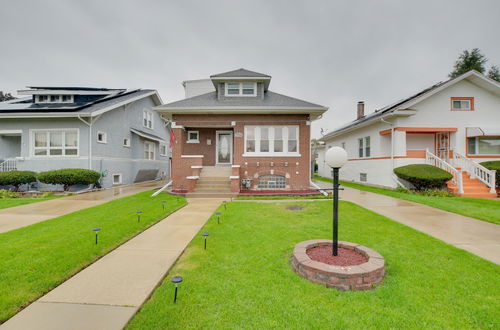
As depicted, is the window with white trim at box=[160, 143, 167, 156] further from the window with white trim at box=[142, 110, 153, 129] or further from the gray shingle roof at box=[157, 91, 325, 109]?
the gray shingle roof at box=[157, 91, 325, 109]

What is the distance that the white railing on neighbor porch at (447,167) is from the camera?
11.3m

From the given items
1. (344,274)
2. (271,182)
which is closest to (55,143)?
(271,182)

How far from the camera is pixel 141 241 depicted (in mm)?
4828

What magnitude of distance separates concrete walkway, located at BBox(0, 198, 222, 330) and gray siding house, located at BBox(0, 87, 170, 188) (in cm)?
1138

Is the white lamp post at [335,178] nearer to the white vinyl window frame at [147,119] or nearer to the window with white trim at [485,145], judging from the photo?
the window with white trim at [485,145]

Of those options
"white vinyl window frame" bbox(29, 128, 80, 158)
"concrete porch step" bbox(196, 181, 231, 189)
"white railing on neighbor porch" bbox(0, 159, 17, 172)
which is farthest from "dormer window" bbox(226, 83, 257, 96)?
"white railing on neighbor porch" bbox(0, 159, 17, 172)

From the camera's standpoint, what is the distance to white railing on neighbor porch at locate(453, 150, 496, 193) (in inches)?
446

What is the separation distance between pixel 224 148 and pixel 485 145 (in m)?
16.2

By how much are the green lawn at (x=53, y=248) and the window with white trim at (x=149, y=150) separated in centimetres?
1268

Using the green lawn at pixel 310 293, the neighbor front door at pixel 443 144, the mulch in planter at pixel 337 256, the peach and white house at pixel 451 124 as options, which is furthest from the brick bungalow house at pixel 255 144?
the neighbor front door at pixel 443 144

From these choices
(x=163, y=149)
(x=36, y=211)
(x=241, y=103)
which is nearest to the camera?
(x=36, y=211)

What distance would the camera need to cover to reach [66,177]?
11641mm

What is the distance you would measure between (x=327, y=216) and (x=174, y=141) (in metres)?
9.27

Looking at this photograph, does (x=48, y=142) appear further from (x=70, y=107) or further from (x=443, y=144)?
(x=443, y=144)
